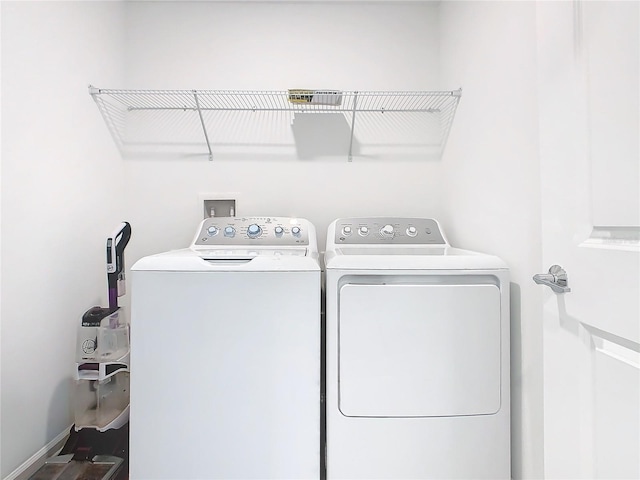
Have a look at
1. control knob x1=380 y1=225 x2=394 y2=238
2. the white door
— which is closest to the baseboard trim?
control knob x1=380 y1=225 x2=394 y2=238

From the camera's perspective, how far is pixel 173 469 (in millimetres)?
1261

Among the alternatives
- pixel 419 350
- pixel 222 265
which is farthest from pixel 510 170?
pixel 222 265

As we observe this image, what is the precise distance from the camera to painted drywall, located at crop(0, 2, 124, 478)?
132 cm

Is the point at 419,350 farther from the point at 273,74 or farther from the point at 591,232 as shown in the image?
the point at 273,74

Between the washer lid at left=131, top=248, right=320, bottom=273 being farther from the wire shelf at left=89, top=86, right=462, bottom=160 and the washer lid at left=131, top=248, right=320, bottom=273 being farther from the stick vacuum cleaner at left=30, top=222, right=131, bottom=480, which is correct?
the wire shelf at left=89, top=86, right=462, bottom=160

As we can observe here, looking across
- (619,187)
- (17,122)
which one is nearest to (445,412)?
(619,187)

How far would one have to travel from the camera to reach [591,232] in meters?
0.79

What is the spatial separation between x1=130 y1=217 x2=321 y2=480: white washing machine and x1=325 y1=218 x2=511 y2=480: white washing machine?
0.12 m

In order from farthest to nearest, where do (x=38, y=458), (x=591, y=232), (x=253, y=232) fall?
1. (x=253, y=232)
2. (x=38, y=458)
3. (x=591, y=232)

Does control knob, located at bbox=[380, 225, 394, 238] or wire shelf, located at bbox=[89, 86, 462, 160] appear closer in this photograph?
control knob, located at bbox=[380, 225, 394, 238]

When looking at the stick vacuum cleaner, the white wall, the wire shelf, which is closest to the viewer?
the white wall

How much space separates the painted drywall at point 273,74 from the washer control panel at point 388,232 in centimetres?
33

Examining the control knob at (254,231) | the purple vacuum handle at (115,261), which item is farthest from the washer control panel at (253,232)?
the purple vacuum handle at (115,261)

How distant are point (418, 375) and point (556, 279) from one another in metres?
0.58
